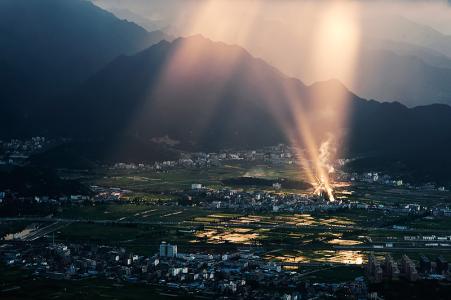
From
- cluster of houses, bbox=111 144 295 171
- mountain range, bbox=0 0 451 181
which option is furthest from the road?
mountain range, bbox=0 0 451 181

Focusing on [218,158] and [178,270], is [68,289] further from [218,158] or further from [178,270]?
[218,158]

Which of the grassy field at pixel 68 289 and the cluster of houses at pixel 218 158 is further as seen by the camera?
the cluster of houses at pixel 218 158

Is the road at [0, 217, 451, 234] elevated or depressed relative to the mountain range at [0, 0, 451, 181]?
depressed

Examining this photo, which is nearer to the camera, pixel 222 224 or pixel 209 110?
pixel 222 224

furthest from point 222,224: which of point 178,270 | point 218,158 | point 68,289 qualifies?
point 218,158

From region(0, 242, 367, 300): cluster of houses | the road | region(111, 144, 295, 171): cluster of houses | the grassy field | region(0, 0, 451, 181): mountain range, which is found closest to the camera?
the grassy field

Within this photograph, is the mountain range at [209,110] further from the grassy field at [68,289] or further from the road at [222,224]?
the grassy field at [68,289]

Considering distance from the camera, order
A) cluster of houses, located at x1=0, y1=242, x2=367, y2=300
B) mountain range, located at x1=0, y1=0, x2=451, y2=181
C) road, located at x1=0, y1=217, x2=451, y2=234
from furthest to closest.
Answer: mountain range, located at x1=0, y1=0, x2=451, y2=181, road, located at x1=0, y1=217, x2=451, y2=234, cluster of houses, located at x1=0, y1=242, x2=367, y2=300

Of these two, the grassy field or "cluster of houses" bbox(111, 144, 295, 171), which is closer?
the grassy field

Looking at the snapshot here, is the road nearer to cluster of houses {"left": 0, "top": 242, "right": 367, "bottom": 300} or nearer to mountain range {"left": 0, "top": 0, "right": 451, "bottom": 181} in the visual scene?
cluster of houses {"left": 0, "top": 242, "right": 367, "bottom": 300}

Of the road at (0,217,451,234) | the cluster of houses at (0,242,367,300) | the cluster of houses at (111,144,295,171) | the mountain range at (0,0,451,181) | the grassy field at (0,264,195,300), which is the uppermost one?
the mountain range at (0,0,451,181)

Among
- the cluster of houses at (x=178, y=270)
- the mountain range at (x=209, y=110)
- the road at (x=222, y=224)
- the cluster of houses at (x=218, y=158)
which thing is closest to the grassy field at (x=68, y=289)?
the cluster of houses at (x=178, y=270)

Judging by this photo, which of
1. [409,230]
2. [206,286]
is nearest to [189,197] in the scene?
[409,230]
